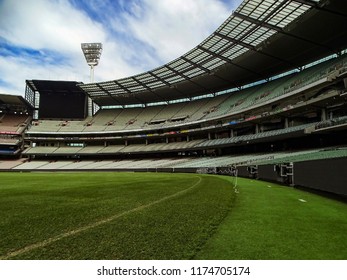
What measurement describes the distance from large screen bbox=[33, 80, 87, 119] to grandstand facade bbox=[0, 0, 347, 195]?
0.98 metres

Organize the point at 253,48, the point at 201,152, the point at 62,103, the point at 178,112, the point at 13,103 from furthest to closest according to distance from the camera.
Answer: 1. the point at 62,103
2. the point at 13,103
3. the point at 178,112
4. the point at 201,152
5. the point at 253,48

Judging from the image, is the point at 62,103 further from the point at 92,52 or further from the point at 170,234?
the point at 170,234

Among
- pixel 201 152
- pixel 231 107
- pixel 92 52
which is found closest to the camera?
pixel 231 107

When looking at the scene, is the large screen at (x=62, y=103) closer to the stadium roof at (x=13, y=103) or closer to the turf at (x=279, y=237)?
the stadium roof at (x=13, y=103)

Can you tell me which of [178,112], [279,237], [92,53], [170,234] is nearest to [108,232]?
[170,234]

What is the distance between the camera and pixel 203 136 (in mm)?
65875

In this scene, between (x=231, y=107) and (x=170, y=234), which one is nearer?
(x=170, y=234)

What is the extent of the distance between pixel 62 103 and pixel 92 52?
19050 millimetres

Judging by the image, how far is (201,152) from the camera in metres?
63.5

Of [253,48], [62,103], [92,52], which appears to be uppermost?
[92,52]

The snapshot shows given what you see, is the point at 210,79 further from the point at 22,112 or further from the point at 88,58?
the point at 22,112

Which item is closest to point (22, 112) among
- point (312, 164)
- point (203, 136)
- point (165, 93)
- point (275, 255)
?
point (165, 93)

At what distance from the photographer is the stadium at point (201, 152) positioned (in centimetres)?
537

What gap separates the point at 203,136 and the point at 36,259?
2464 inches
